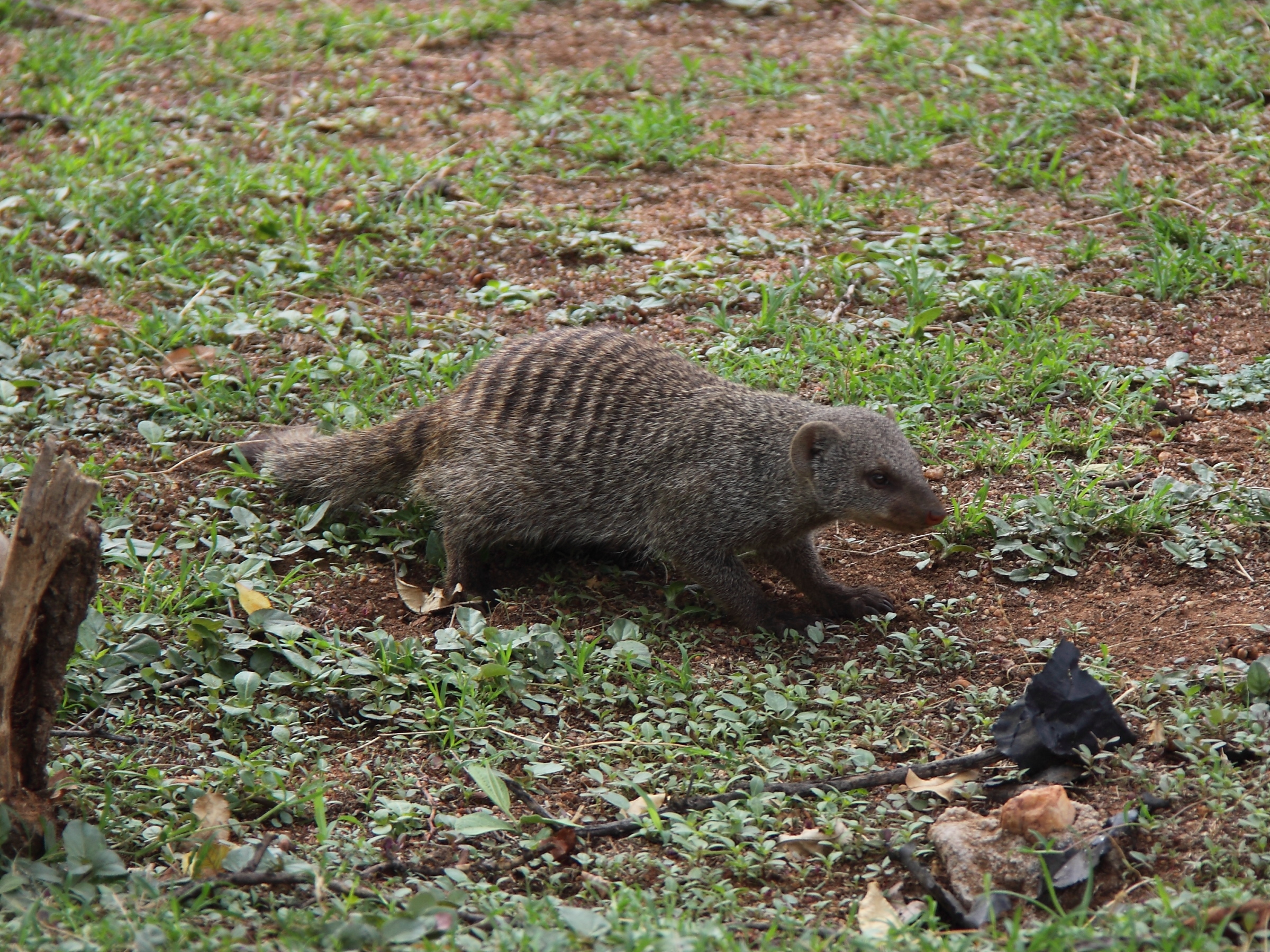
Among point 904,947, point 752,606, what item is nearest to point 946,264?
point 752,606

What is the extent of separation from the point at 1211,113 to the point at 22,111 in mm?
6096

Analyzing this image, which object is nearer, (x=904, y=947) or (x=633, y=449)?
(x=904, y=947)

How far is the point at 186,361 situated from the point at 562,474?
5.86 ft

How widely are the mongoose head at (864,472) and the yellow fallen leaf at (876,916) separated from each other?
50.0 inches

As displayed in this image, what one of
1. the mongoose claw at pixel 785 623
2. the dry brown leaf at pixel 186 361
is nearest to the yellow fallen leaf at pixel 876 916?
the mongoose claw at pixel 785 623

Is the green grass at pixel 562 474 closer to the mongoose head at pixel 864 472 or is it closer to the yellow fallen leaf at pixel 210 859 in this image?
the yellow fallen leaf at pixel 210 859

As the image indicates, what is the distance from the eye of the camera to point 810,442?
3.86 metres

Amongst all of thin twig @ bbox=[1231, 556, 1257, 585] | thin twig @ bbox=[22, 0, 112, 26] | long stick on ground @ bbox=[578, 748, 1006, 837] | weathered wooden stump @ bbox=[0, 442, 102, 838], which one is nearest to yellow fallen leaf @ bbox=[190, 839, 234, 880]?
weathered wooden stump @ bbox=[0, 442, 102, 838]

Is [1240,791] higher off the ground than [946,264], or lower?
lower

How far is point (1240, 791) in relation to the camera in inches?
109

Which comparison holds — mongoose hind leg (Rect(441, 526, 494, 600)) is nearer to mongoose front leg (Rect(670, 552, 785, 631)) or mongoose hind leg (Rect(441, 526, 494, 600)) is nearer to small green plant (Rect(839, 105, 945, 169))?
mongoose front leg (Rect(670, 552, 785, 631))

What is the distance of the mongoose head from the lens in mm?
3725

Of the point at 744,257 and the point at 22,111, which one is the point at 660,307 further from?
the point at 22,111

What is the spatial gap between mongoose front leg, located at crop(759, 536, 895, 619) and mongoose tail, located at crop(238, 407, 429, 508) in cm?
126
